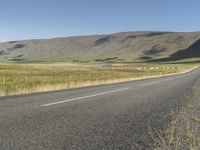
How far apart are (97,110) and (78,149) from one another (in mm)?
3666

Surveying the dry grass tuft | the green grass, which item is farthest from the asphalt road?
the green grass

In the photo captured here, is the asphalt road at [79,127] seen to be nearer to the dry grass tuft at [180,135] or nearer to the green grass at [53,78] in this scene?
the dry grass tuft at [180,135]

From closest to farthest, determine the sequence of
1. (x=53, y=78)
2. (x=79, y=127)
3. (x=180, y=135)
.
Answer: (x=180, y=135) < (x=79, y=127) < (x=53, y=78)

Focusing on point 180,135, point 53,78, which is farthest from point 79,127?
point 53,78

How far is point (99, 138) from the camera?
5055mm

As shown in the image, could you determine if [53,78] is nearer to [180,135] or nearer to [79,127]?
[79,127]

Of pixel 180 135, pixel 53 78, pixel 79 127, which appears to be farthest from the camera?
pixel 53 78

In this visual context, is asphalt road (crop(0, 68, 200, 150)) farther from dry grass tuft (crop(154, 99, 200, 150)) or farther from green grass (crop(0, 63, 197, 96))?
green grass (crop(0, 63, 197, 96))

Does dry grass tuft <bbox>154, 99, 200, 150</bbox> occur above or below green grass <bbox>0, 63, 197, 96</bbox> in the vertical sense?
above

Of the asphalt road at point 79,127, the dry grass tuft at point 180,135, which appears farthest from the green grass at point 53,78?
the dry grass tuft at point 180,135

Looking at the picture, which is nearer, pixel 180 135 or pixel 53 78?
pixel 180 135

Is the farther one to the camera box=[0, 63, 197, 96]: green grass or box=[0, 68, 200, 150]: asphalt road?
box=[0, 63, 197, 96]: green grass

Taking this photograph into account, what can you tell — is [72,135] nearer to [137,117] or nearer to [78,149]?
[78,149]

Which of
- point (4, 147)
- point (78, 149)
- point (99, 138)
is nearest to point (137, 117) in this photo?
point (99, 138)
